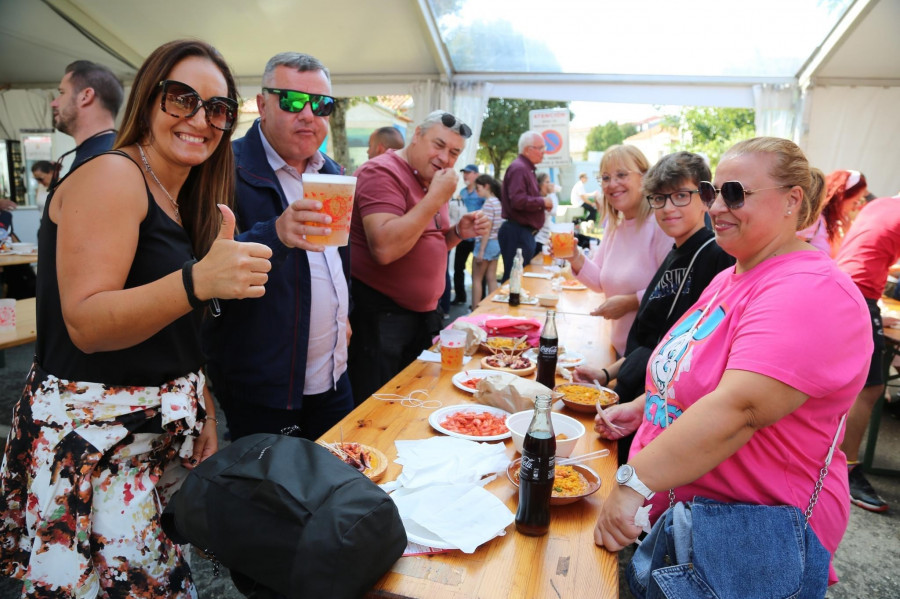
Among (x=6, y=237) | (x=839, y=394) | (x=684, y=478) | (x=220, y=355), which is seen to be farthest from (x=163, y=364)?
(x=6, y=237)

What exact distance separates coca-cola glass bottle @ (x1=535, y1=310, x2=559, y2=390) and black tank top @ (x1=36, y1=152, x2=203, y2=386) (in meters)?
1.42

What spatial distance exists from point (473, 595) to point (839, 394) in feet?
3.24

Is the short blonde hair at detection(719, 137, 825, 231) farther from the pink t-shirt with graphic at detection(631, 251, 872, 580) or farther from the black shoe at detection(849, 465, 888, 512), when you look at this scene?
the black shoe at detection(849, 465, 888, 512)

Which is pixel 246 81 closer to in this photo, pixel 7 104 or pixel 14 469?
pixel 7 104

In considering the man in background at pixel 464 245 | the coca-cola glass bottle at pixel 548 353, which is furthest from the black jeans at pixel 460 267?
the coca-cola glass bottle at pixel 548 353

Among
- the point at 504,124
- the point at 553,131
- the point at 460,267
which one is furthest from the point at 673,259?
the point at 504,124

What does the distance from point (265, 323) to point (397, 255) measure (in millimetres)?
837

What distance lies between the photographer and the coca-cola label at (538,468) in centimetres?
134

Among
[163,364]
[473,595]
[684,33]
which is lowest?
[473,595]

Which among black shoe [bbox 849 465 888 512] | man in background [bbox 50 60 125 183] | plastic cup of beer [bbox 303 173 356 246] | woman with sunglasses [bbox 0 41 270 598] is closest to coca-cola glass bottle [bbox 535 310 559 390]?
plastic cup of beer [bbox 303 173 356 246]

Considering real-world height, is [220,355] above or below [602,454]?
above

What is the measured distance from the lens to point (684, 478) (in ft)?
4.47

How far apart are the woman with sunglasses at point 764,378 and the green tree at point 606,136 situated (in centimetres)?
4831

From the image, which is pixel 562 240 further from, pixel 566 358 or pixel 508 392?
pixel 508 392
